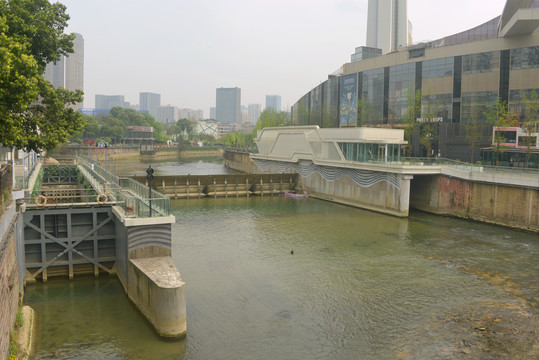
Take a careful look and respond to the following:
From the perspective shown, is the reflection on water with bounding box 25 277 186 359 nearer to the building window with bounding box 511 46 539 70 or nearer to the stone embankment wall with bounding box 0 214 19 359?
the stone embankment wall with bounding box 0 214 19 359

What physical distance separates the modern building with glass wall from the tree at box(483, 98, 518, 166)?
1188mm

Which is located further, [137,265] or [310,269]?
[310,269]

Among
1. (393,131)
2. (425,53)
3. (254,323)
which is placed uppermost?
(425,53)

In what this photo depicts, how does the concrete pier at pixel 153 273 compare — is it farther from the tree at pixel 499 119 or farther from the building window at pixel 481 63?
the building window at pixel 481 63

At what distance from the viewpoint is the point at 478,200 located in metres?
42.6

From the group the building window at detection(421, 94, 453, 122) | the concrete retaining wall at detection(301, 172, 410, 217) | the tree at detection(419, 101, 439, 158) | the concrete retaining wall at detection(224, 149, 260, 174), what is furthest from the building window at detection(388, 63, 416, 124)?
the concrete retaining wall at detection(224, 149, 260, 174)

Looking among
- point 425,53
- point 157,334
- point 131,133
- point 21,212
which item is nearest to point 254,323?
point 157,334

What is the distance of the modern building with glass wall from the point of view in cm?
6000

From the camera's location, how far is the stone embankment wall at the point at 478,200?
38.3m

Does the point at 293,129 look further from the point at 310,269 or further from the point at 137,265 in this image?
the point at 137,265

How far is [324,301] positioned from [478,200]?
2629 centimetres

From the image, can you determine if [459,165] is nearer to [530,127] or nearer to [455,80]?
[530,127]

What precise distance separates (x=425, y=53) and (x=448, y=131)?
13.1 m

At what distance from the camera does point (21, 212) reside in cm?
2302
